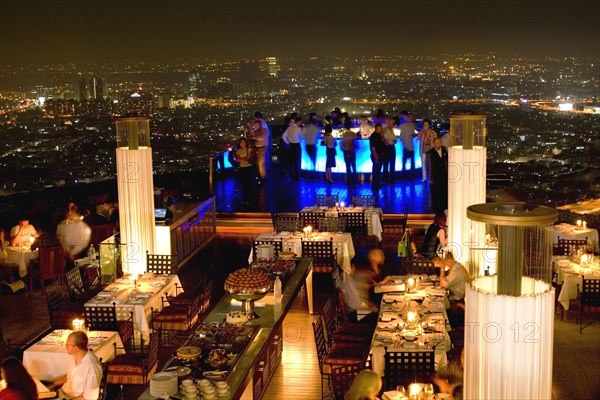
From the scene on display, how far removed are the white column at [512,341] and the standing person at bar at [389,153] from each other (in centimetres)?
1182

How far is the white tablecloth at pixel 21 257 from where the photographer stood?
39.6 ft

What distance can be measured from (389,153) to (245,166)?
301 cm

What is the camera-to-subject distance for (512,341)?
4.78 meters

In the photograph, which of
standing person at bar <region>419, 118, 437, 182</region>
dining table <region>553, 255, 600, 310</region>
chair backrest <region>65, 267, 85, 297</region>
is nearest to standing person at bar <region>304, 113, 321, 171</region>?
standing person at bar <region>419, 118, 437, 182</region>

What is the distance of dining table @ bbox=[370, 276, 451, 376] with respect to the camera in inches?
295

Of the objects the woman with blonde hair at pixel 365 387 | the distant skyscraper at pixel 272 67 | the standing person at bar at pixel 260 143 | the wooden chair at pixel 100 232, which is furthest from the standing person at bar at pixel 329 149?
the woman with blonde hair at pixel 365 387

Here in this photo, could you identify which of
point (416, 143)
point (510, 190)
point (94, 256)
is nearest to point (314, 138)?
point (416, 143)

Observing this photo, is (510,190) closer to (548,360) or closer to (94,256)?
(94,256)

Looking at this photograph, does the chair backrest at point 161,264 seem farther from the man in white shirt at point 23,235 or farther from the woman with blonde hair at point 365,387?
the woman with blonde hair at point 365,387

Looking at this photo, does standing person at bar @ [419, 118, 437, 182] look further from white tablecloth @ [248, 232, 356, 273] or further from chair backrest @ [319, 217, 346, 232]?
white tablecloth @ [248, 232, 356, 273]

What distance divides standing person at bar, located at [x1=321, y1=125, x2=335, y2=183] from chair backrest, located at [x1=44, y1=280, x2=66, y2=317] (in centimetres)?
835

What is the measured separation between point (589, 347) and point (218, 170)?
1117 centimetres

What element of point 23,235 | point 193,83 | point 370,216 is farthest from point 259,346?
point 193,83

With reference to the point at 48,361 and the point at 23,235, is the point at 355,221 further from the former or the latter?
the point at 48,361
